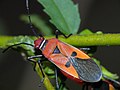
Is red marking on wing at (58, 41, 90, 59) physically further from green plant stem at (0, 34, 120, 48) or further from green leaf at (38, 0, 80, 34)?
green plant stem at (0, 34, 120, 48)

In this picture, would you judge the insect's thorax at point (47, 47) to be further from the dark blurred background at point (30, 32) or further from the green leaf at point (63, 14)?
the dark blurred background at point (30, 32)

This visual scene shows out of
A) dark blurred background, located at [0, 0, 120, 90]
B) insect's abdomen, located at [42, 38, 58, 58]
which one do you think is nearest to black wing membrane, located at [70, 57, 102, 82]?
insect's abdomen, located at [42, 38, 58, 58]

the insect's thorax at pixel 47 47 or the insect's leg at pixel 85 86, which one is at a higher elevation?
the insect's thorax at pixel 47 47

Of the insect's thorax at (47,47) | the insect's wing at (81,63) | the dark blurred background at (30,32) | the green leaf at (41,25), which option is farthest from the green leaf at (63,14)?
the dark blurred background at (30,32)

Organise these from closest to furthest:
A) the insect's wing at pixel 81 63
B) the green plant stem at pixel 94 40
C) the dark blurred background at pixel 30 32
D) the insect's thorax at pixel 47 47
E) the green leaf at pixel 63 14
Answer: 1. the green plant stem at pixel 94 40
2. the green leaf at pixel 63 14
3. the insect's wing at pixel 81 63
4. the insect's thorax at pixel 47 47
5. the dark blurred background at pixel 30 32

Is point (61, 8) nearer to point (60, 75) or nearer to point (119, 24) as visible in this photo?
point (60, 75)

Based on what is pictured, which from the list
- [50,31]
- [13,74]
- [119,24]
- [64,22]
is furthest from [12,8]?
[64,22]
